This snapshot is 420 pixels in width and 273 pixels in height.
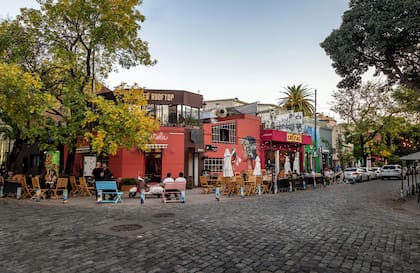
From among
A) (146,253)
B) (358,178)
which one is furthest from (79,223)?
(358,178)

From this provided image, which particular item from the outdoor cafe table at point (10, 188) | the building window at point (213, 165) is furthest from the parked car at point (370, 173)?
the outdoor cafe table at point (10, 188)

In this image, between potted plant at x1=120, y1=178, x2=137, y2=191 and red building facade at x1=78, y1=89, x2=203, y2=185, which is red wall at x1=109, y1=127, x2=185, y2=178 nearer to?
red building facade at x1=78, y1=89, x2=203, y2=185

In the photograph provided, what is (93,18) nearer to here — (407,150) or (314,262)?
(314,262)

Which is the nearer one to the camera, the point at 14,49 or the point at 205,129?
the point at 14,49

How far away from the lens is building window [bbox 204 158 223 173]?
2407cm

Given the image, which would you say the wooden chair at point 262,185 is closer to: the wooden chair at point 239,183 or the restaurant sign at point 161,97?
the wooden chair at point 239,183

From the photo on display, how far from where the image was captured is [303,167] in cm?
3594

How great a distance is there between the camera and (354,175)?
28859 mm

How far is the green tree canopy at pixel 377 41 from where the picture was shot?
9297mm

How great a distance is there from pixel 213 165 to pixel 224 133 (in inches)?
139

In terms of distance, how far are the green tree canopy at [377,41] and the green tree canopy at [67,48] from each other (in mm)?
9727

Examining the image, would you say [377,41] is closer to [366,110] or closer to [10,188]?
[10,188]

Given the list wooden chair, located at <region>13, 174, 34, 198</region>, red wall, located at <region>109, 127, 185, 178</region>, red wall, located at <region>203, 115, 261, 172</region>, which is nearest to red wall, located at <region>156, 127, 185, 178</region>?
red wall, located at <region>109, 127, 185, 178</region>

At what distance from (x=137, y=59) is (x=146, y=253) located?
14136mm
